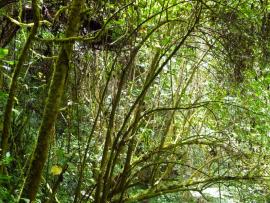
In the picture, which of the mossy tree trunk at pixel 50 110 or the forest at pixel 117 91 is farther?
the forest at pixel 117 91

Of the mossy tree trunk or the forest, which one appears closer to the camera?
the mossy tree trunk

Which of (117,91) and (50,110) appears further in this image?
(117,91)

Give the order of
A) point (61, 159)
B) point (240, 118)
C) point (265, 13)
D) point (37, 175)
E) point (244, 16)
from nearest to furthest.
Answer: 1. point (37, 175)
2. point (244, 16)
3. point (265, 13)
4. point (61, 159)
5. point (240, 118)

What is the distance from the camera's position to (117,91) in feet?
13.4

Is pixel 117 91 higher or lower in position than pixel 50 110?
higher

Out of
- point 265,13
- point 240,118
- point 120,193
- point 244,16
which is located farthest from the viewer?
point 240,118

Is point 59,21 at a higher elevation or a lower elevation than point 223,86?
lower

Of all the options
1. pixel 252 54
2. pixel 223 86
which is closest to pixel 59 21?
pixel 252 54

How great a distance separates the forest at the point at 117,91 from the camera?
113 inches

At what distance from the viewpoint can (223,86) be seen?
16.0 ft

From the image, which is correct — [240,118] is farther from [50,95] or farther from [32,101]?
[50,95]

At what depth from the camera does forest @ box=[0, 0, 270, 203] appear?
2.88 m

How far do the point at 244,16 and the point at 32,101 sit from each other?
219 centimetres

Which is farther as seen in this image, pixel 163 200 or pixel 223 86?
pixel 163 200
